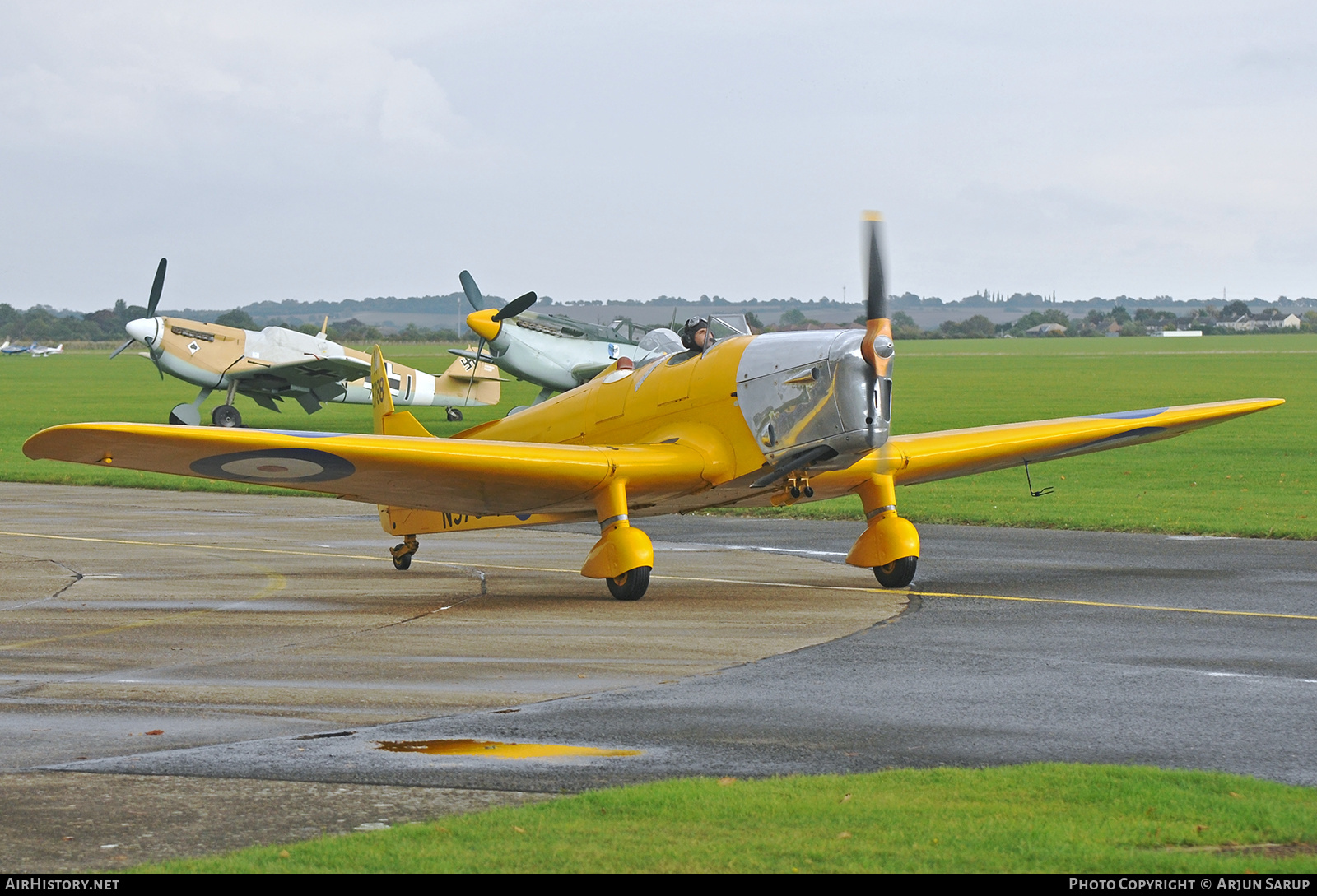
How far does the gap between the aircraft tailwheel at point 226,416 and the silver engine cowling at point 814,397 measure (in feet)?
90.9

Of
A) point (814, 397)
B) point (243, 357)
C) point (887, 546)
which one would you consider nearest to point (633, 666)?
point (814, 397)

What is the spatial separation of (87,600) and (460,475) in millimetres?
3459

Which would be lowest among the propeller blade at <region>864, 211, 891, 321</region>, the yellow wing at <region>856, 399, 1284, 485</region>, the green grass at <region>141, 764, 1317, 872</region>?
the green grass at <region>141, 764, 1317, 872</region>

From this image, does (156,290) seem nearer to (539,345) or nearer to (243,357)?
(243,357)

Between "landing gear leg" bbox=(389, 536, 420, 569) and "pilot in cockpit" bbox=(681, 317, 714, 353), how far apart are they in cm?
368

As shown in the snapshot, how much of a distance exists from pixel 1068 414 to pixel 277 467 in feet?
106

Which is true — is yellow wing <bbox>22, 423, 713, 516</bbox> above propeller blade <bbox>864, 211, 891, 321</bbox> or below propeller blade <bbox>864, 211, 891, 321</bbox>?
below

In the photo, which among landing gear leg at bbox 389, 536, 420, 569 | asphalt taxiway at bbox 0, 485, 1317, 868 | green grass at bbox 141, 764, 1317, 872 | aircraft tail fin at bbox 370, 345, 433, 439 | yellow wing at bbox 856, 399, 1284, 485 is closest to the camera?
green grass at bbox 141, 764, 1317, 872

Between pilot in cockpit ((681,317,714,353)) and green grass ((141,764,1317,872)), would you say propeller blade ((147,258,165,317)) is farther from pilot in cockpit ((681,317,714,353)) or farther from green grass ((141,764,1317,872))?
green grass ((141,764,1317,872))

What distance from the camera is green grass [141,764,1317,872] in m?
4.55

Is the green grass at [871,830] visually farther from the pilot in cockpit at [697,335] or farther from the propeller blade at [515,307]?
the propeller blade at [515,307]


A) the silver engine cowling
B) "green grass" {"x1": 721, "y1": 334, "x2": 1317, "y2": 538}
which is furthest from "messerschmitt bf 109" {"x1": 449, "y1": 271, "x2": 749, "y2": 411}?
the silver engine cowling

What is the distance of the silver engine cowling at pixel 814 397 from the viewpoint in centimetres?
1117

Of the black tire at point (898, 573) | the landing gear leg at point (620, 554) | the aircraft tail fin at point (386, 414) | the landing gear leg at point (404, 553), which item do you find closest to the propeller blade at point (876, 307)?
the black tire at point (898, 573)
